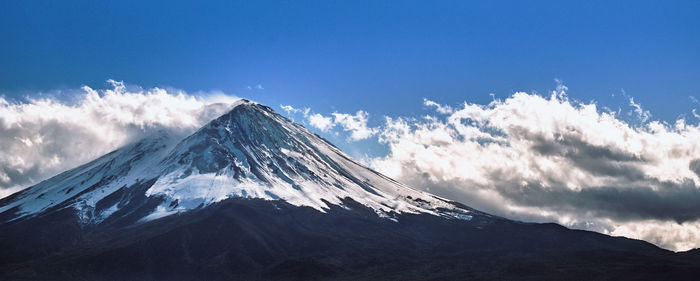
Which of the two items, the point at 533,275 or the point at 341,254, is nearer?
the point at 533,275

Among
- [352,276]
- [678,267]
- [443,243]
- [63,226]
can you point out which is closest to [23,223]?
[63,226]

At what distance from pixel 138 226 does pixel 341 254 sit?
217ft

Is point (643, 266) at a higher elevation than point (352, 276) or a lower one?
higher

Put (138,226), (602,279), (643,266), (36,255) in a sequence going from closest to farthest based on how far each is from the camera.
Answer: (602,279), (643,266), (36,255), (138,226)

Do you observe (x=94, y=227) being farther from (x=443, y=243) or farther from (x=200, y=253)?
(x=443, y=243)

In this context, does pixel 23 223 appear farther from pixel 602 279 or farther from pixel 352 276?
pixel 602 279

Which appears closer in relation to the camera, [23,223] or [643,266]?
[643,266]

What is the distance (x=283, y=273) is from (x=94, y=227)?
77.4 metres

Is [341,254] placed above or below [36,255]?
above

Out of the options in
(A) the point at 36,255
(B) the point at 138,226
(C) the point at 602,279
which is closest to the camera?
(C) the point at 602,279

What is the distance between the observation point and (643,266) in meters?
146

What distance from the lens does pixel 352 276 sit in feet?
488

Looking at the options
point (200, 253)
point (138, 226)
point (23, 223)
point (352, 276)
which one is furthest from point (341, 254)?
point (23, 223)

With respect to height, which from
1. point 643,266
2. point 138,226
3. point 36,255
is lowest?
point 36,255
